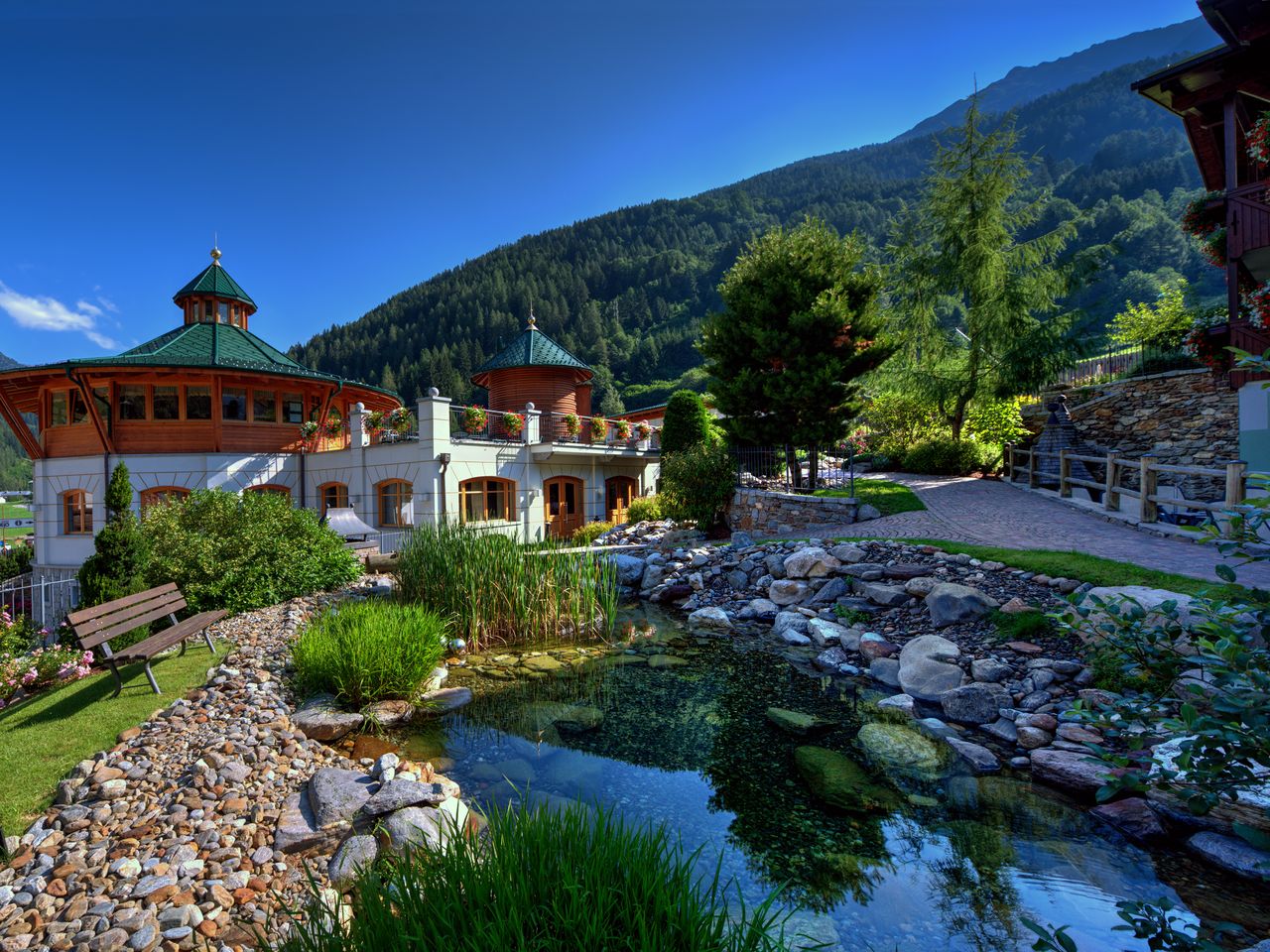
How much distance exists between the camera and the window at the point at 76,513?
681 inches

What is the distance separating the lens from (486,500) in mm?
17484

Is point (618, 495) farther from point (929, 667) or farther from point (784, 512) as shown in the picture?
point (929, 667)

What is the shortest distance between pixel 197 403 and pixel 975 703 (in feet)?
67.7

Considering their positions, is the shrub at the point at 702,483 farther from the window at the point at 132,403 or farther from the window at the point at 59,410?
the window at the point at 59,410

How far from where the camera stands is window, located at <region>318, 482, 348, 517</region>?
1841 cm

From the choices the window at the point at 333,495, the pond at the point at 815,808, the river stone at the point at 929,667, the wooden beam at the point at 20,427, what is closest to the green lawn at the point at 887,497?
the river stone at the point at 929,667

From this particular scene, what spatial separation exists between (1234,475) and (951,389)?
33.4 feet

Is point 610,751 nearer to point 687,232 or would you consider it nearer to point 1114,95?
point 687,232

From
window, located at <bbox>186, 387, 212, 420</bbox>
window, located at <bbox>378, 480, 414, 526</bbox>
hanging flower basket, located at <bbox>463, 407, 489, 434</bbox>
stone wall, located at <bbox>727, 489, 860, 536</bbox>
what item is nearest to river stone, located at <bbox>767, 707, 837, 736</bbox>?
stone wall, located at <bbox>727, 489, 860, 536</bbox>

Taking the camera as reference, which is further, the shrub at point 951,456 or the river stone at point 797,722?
the shrub at point 951,456

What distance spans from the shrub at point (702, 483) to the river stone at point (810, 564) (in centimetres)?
523

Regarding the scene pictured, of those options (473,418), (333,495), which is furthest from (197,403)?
(473,418)

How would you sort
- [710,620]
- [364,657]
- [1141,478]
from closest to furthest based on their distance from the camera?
[364,657] < [710,620] < [1141,478]

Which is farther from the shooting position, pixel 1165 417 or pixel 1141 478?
pixel 1165 417
